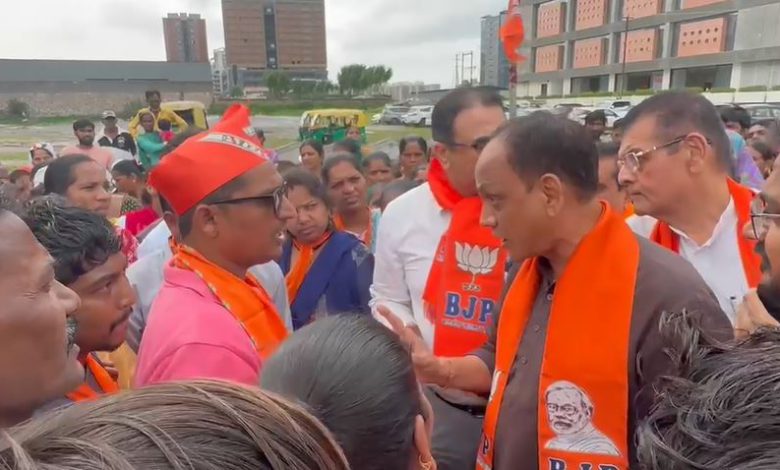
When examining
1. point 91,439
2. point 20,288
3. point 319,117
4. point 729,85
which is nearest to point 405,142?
point 20,288

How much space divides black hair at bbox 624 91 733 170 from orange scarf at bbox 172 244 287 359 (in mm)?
1598

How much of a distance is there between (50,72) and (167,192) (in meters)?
61.6

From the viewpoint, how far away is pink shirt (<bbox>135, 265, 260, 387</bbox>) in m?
1.40

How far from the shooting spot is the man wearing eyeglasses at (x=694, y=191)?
86.0 inches

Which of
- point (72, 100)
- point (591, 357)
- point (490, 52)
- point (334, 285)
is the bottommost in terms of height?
point (334, 285)

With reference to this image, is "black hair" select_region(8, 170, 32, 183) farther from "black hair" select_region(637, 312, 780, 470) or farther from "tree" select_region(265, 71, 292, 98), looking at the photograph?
"tree" select_region(265, 71, 292, 98)

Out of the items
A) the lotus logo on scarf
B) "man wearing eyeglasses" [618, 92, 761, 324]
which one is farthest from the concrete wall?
"man wearing eyeglasses" [618, 92, 761, 324]

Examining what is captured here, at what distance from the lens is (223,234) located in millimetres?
1854

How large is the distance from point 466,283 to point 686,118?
103 centimetres

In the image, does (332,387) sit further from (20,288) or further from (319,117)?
(319,117)

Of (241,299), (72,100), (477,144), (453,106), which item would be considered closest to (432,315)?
(477,144)

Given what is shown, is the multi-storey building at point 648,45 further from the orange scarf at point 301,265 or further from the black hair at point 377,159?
the orange scarf at point 301,265

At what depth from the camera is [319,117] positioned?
2052cm

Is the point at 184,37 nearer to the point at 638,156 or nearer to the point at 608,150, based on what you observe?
the point at 608,150
